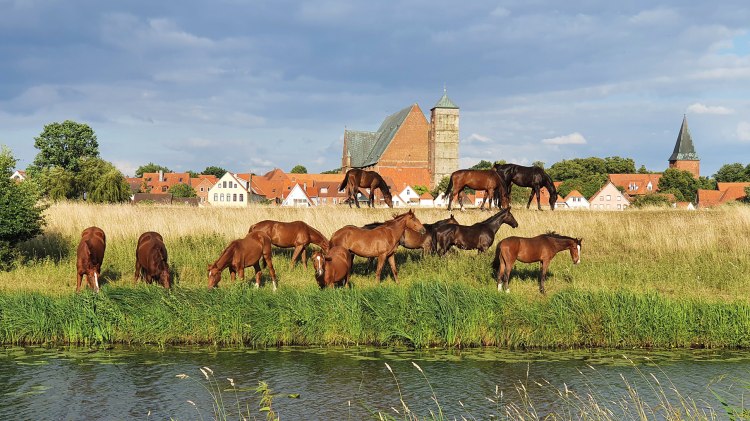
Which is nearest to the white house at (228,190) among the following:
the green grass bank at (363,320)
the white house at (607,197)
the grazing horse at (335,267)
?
the white house at (607,197)

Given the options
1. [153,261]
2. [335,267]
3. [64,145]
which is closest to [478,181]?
[335,267]

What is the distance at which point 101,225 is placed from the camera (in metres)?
25.4

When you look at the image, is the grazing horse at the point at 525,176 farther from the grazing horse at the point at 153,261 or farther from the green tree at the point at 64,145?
the green tree at the point at 64,145

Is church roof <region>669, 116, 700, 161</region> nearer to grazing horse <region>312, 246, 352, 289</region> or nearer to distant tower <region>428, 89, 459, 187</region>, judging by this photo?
distant tower <region>428, 89, 459, 187</region>

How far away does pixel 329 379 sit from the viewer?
1264 cm

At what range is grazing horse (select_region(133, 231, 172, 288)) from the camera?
713 inches

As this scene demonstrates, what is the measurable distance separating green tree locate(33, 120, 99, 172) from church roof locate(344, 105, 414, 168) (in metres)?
56.5

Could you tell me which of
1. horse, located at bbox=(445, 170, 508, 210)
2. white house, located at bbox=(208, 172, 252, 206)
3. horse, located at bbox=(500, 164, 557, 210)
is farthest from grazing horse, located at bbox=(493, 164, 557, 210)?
white house, located at bbox=(208, 172, 252, 206)

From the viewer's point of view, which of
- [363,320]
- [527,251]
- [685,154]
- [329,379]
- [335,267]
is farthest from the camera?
[685,154]

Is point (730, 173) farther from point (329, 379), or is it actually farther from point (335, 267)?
point (329, 379)

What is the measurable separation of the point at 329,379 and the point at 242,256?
6580 millimetres

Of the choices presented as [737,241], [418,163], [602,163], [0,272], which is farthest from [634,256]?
[602,163]

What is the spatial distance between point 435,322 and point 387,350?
1.38 m

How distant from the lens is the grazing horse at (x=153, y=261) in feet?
Answer: 59.4
